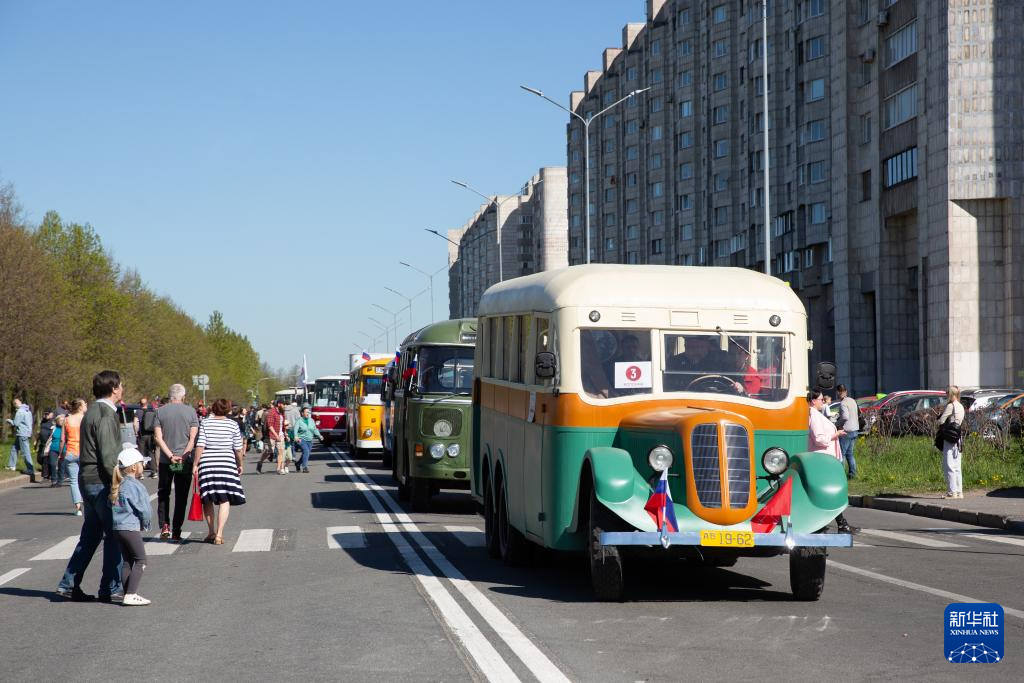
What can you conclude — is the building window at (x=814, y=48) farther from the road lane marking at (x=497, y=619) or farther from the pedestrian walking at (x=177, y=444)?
the pedestrian walking at (x=177, y=444)

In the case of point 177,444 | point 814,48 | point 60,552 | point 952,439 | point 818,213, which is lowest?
A: point 60,552

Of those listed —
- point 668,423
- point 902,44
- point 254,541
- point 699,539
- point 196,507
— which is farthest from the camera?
point 902,44

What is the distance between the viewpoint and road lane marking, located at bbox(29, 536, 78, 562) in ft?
52.2

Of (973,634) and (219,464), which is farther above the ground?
(219,464)

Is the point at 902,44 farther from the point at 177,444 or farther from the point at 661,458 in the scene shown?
the point at 661,458

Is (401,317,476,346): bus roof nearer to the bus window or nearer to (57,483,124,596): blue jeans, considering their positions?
the bus window

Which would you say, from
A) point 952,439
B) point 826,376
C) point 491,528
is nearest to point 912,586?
point 826,376

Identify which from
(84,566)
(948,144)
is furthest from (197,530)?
(948,144)

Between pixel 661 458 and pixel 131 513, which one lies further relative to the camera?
pixel 131 513

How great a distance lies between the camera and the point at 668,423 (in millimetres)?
10703

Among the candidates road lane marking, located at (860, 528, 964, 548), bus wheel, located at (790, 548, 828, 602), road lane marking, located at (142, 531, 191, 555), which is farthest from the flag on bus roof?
road lane marking, located at (142, 531, 191, 555)

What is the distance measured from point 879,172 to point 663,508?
4846 centimetres

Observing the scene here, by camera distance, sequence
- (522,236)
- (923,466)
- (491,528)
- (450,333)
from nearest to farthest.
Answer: (491,528) → (450,333) → (923,466) → (522,236)

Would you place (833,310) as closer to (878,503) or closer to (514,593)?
(878,503)
